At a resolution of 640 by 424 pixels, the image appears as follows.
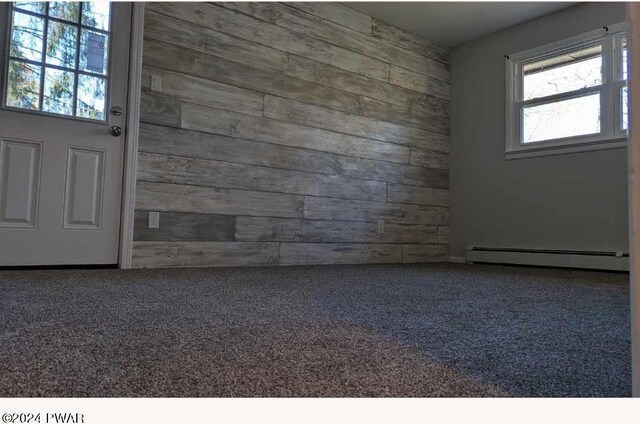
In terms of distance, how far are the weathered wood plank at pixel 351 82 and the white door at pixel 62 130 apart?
4.33 feet

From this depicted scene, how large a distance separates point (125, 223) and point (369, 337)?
2.26 metres

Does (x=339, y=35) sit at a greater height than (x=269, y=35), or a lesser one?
greater

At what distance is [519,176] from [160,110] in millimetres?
3109

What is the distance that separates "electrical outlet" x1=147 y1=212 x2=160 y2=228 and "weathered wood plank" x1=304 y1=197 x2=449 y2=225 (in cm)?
116

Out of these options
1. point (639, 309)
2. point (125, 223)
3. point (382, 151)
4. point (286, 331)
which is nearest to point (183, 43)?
point (125, 223)

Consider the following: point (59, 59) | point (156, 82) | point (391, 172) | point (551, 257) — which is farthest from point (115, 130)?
point (551, 257)

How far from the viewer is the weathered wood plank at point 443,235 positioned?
14.9ft

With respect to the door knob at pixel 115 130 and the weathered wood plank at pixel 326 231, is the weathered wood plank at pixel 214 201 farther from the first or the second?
the door knob at pixel 115 130

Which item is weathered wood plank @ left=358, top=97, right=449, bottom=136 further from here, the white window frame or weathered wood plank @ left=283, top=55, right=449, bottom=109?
the white window frame

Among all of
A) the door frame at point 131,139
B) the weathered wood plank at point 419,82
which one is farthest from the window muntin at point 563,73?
the door frame at point 131,139

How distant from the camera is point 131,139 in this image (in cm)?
289

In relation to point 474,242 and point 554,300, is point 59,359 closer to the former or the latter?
point 554,300

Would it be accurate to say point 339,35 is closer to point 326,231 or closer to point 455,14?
point 455,14

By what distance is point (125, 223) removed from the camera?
285cm
